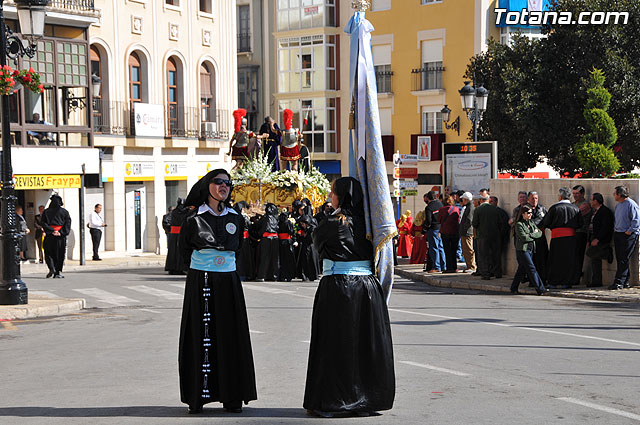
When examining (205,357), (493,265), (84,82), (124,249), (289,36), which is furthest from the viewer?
(289,36)

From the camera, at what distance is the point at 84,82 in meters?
34.2

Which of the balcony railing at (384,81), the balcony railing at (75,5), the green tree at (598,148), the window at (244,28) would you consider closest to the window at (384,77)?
the balcony railing at (384,81)

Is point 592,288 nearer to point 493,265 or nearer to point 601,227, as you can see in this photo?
point 601,227

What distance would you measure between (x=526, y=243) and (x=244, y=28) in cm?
4071

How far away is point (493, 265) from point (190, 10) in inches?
936

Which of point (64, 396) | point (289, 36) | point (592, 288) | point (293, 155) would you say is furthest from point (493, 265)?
point (289, 36)

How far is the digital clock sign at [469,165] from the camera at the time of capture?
25125 mm

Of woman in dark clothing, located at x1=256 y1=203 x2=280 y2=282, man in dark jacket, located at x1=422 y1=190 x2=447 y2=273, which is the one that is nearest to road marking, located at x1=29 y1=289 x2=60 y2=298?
woman in dark clothing, located at x1=256 y1=203 x2=280 y2=282

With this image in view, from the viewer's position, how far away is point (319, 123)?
53.3m

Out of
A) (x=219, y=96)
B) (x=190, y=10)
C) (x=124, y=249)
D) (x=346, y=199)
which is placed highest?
(x=190, y=10)

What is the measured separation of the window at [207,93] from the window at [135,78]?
3.98 metres

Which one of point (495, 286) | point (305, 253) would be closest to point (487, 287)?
point (495, 286)

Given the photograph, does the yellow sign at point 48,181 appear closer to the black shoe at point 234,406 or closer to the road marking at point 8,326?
the road marking at point 8,326

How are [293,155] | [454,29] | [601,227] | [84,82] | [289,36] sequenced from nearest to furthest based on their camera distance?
[601,227] < [293,155] < [84,82] < [454,29] < [289,36]
